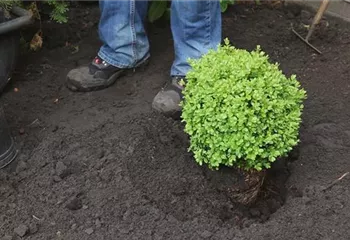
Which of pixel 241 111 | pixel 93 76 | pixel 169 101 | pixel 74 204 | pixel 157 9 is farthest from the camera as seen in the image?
pixel 157 9

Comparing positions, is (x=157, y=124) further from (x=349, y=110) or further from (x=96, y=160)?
A: (x=349, y=110)

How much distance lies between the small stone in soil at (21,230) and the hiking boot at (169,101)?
2.87 feet

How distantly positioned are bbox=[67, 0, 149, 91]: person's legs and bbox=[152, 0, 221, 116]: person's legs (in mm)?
267

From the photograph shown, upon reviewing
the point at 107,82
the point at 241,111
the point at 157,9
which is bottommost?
the point at 107,82

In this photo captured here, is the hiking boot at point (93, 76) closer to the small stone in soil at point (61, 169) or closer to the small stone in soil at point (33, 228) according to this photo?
the small stone in soil at point (61, 169)

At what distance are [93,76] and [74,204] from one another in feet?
→ 2.87

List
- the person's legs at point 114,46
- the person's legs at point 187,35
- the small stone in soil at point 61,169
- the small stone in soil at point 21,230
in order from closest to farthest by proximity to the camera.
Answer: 1. the small stone in soil at point 21,230
2. the small stone in soil at point 61,169
3. the person's legs at point 187,35
4. the person's legs at point 114,46

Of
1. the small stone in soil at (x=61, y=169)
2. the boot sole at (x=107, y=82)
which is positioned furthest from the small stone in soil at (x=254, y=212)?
the boot sole at (x=107, y=82)

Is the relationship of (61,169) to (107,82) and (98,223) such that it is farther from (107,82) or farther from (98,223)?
(107,82)

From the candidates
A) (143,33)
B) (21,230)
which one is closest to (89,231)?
Result: (21,230)

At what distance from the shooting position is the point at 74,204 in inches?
92.5

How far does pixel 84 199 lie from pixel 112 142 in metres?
0.35

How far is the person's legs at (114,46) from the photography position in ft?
9.72

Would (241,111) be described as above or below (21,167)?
above
